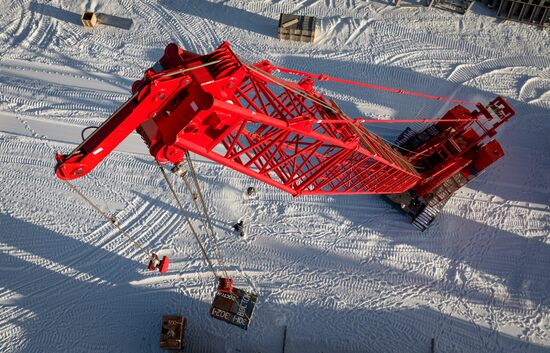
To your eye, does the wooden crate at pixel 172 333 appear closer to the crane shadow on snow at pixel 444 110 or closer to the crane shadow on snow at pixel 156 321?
the crane shadow on snow at pixel 156 321

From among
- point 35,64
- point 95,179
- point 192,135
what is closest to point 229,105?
point 192,135

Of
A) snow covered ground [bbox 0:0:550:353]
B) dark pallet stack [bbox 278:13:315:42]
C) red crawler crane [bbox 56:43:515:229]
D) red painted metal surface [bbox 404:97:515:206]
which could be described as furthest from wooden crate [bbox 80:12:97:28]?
red painted metal surface [bbox 404:97:515:206]

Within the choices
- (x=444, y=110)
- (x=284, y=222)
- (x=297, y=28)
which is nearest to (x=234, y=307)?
(x=284, y=222)

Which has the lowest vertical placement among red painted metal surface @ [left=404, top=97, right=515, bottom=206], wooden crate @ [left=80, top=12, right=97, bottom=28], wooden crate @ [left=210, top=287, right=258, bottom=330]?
wooden crate @ [left=210, top=287, right=258, bottom=330]

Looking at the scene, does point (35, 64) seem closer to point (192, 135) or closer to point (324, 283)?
point (192, 135)

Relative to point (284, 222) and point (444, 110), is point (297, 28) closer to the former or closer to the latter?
point (444, 110)

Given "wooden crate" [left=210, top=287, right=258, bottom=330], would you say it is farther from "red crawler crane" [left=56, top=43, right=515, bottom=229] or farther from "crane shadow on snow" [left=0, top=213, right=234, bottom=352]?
"red crawler crane" [left=56, top=43, right=515, bottom=229]
